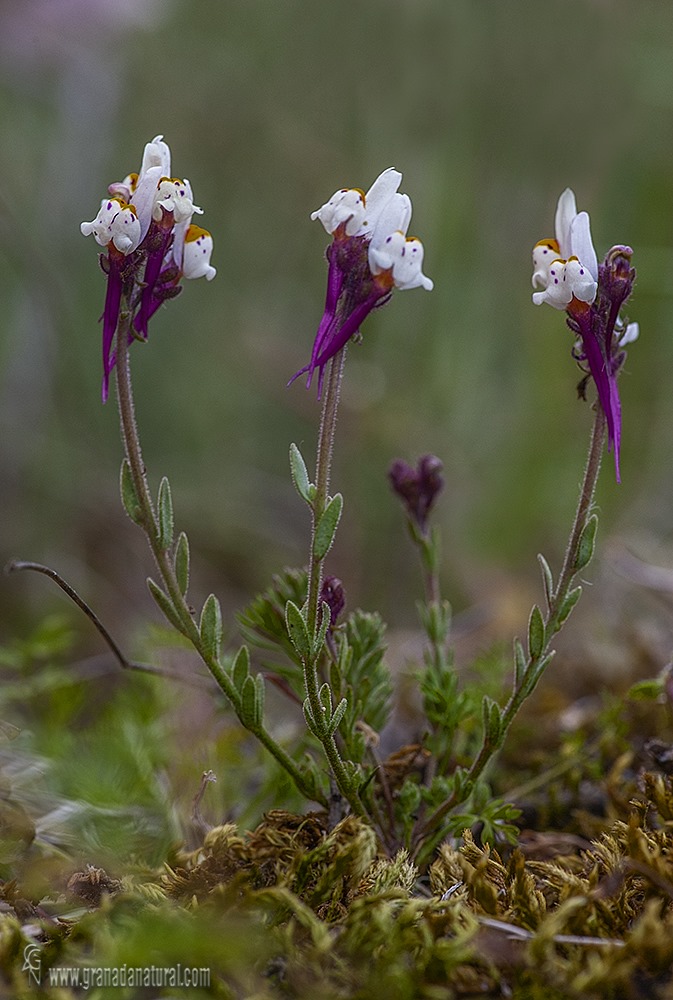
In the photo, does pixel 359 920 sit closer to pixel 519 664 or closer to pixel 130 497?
pixel 519 664

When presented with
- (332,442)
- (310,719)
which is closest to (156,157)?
(332,442)

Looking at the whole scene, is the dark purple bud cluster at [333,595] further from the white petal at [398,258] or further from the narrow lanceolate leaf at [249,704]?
the white petal at [398,258]

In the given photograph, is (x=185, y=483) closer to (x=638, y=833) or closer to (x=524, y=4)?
(x=524, y=4)

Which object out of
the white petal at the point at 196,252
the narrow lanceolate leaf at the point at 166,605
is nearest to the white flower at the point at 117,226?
the white petal at the point at 196,252

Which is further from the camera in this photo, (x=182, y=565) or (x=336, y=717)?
(x=182, y=565)

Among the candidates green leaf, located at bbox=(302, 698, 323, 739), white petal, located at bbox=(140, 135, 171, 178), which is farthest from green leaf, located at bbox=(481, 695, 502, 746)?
white petal, located at bbox=(140, 135, 171, 178)

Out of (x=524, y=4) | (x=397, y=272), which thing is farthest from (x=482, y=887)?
(x=524, y=4)
